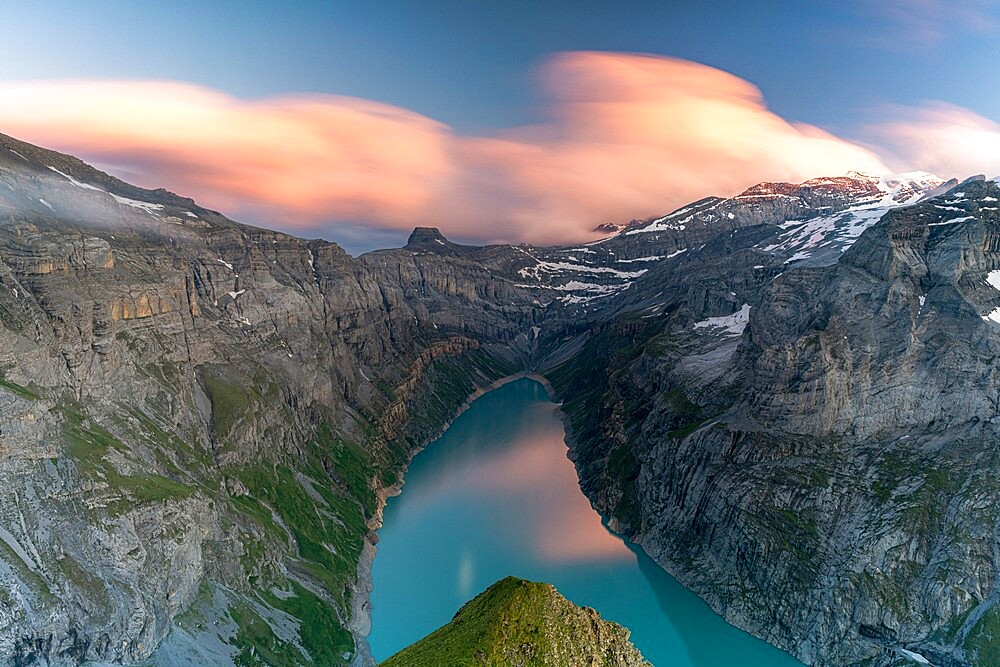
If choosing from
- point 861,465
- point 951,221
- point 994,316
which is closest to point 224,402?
point 861,465

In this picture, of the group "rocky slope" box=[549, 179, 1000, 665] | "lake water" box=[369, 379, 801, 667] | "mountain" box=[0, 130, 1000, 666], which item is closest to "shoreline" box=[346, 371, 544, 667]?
"mountain" box=[0, 130, 1000, 666]

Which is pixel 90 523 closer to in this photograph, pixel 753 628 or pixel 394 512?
pixel 394 512

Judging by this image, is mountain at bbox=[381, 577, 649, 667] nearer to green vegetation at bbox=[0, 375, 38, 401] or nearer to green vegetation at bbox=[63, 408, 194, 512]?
green vegetation at bbox=[63, 408, 194, 512]

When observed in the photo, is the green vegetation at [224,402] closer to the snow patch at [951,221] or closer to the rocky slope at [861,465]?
the rocky slope at [861,465]

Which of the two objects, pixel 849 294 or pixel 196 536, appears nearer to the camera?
pixel 196 536

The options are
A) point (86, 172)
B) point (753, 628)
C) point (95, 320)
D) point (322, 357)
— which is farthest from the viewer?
point (322, 357)

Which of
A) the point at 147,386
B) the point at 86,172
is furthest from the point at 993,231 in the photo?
the point at 86,172

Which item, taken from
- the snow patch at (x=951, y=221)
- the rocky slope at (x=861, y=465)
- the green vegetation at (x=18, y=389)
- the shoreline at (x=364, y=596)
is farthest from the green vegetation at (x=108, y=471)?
the snow patch at (x=951, y=221)
